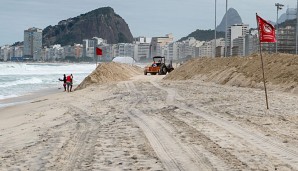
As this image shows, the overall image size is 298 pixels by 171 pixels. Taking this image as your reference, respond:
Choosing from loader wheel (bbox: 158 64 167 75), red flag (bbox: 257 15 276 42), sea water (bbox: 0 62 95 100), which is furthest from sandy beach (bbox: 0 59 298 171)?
loader wheel (bbox: 158 64 167 75)

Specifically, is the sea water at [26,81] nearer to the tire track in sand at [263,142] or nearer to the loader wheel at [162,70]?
the loader wheel at [162,70]

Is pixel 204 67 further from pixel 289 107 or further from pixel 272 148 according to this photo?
pixel 272 148

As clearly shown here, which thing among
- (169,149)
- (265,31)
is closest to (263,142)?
(169,149)

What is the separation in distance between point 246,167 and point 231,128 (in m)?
3.49

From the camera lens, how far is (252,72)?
25.1 m

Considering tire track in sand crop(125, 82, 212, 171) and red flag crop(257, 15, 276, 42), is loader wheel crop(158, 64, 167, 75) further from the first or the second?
tire track in sand crop(125, 82, 212, 171)

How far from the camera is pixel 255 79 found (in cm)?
2342

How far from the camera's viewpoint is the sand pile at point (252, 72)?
21.0 metres

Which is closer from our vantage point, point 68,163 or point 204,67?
point 68,163

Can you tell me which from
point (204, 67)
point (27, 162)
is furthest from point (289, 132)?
point (204, 67)

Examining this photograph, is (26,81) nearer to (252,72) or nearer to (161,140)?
(252,72)

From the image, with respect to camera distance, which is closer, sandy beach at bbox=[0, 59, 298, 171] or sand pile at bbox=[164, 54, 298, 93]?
sandy beach at bbox=[0, 59, 298, 171]

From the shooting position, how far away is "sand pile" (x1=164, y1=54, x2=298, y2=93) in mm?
21016

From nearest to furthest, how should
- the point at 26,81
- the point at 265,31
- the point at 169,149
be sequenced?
the point at 169,149, the point at 265,31, the point at 26,81
